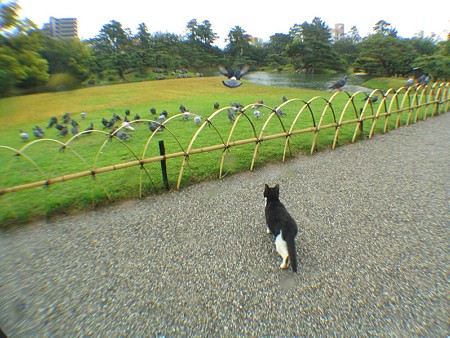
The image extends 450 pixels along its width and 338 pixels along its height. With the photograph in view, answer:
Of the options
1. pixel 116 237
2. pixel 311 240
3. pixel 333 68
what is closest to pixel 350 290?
pixel 311 240

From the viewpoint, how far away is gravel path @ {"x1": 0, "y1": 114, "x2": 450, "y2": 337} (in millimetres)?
1792

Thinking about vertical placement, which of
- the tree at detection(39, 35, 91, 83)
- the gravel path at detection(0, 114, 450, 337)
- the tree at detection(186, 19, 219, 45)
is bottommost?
the gravel path at detection(0, 114, 450, 337)

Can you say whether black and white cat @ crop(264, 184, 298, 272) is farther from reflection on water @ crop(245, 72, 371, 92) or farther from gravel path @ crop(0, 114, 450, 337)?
reflection on water @ crop(245, 72, 371, 92)

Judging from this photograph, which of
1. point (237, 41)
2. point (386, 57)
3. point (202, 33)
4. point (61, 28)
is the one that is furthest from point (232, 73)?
point (386, 57)

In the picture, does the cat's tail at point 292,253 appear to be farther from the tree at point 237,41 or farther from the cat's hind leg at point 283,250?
the tree at point 237,41

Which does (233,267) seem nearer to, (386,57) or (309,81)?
(309,81)

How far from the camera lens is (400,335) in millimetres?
1668

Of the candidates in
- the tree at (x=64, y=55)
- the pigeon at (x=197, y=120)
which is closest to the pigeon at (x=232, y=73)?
the pigeon at (x=197, y=120)

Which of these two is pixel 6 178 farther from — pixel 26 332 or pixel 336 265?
pixel 336 265

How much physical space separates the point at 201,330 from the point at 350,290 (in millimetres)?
1202

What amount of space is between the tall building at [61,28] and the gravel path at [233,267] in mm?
1815

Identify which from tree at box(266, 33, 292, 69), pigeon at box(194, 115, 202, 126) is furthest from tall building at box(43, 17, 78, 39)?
pigeon at box(194, 115, 202, 126)

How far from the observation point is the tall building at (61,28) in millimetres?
1110

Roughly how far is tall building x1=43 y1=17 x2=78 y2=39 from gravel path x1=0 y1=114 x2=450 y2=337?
1.81m
